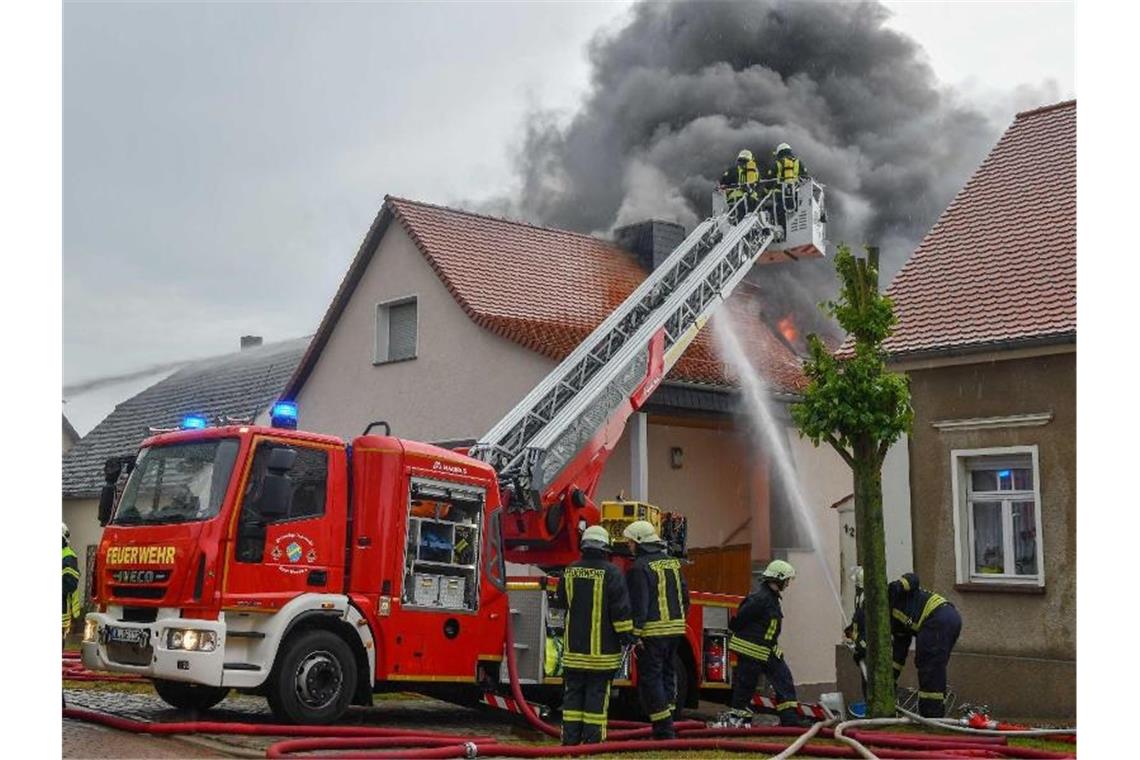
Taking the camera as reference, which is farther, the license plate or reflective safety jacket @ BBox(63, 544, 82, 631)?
reflective safety jacket @ BBox(63, 544, 82, 631)

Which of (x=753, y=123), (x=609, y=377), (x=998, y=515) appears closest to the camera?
(x=998, y=515)

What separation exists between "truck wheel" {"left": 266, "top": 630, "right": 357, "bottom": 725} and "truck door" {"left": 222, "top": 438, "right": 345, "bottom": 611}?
13.2 inches

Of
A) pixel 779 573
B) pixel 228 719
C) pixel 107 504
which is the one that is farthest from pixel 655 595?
pixel 107 504

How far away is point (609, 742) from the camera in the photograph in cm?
865

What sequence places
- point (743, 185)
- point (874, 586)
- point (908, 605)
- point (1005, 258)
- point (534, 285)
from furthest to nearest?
point (534, 285)
point (743, 185)
point (1005, 258)
point (908, 605)
point (874, 586)

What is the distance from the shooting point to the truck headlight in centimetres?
866

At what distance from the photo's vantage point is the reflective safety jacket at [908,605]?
10867 mm

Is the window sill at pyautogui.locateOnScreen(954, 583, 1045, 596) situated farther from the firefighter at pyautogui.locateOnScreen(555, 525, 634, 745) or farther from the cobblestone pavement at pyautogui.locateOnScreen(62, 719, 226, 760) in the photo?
the cobblestone pavement at pyautogui.locateOnScreen(62, 719, 226, 760)

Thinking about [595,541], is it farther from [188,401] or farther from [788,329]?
[188,401]

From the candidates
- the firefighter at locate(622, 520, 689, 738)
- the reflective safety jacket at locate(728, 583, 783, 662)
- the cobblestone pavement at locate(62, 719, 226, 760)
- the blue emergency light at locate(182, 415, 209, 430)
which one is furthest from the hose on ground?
the blue emergency light at locate(182, 415, 209, 430)

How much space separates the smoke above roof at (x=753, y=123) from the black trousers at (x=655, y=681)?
11.9m

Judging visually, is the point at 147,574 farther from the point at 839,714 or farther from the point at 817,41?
the point at 817,41

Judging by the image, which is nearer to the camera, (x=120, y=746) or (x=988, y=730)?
(x=120, y=746)

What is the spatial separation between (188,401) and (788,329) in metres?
11.4
